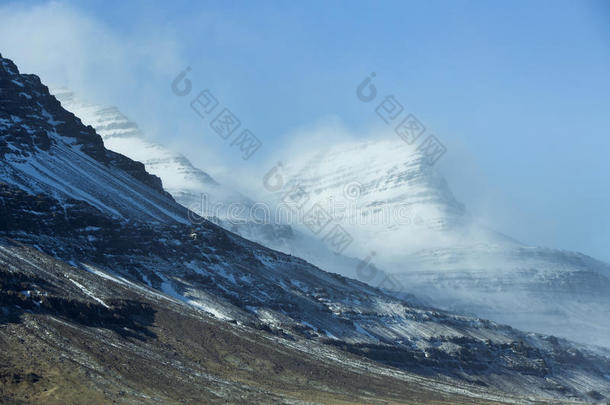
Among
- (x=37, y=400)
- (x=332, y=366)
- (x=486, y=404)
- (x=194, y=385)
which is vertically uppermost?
(x=486, y=404)

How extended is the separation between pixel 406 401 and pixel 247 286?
7605 centimetres

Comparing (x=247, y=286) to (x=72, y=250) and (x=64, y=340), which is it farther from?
(x=64, y=340)

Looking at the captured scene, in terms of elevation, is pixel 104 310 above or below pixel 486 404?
below

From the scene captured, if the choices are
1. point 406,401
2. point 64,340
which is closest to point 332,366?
point 406,401

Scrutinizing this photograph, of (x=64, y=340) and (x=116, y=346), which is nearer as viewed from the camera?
(x=64, y=340)

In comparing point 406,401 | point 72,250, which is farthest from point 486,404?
point 72,250

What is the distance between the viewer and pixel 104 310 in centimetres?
13250

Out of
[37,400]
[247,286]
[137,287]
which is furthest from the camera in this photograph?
[247,286]

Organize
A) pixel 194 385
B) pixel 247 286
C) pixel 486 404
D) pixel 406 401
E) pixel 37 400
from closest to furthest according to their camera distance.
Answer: pixel 37 400, pixel 194 385, pixel 406 401, pixel 486 404, pixel 247 286

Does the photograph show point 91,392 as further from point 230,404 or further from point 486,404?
point 486,404

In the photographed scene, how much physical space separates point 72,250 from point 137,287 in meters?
21.0

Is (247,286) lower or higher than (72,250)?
higher

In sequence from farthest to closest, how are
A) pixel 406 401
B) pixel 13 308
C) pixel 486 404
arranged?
1. pixel 486 404
2. pixel 406 401
3. pixel 13 308

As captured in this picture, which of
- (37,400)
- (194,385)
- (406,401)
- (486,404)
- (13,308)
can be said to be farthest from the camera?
(486,404)
